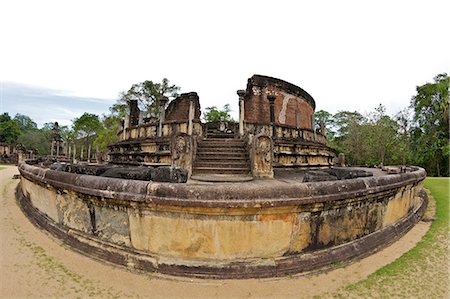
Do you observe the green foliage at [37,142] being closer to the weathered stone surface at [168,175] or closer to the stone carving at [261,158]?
the stone carving at [261,158]

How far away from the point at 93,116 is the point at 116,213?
1393 inches

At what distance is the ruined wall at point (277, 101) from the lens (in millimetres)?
13633

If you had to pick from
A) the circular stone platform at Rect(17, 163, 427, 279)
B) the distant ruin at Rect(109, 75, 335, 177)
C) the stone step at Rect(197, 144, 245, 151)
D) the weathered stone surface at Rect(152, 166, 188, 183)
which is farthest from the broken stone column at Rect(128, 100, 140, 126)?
the circular stone platform at Rect(17, 163, 427, 279)

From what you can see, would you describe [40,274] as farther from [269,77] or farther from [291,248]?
[269,77]

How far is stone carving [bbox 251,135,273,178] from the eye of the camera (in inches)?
265

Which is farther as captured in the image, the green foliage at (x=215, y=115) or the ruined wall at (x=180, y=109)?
the green foliage at (x=215, y=115)

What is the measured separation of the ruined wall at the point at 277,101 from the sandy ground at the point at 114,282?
10.0 metres

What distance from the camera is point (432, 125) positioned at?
782 inches

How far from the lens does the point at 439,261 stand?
3334 millimetres

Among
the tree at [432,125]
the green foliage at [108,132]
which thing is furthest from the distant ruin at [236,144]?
the green foliage at [108,132]

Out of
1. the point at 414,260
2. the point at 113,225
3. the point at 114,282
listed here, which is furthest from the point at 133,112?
the point at 414,260

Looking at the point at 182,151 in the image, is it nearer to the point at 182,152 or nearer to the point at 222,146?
the point at 182,152

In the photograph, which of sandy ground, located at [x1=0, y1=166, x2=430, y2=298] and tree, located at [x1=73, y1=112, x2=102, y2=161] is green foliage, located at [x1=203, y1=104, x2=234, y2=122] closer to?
tree, located at [x1=73, y1=112, x2=102, y2=161]

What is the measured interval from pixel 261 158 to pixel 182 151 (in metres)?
2.18
